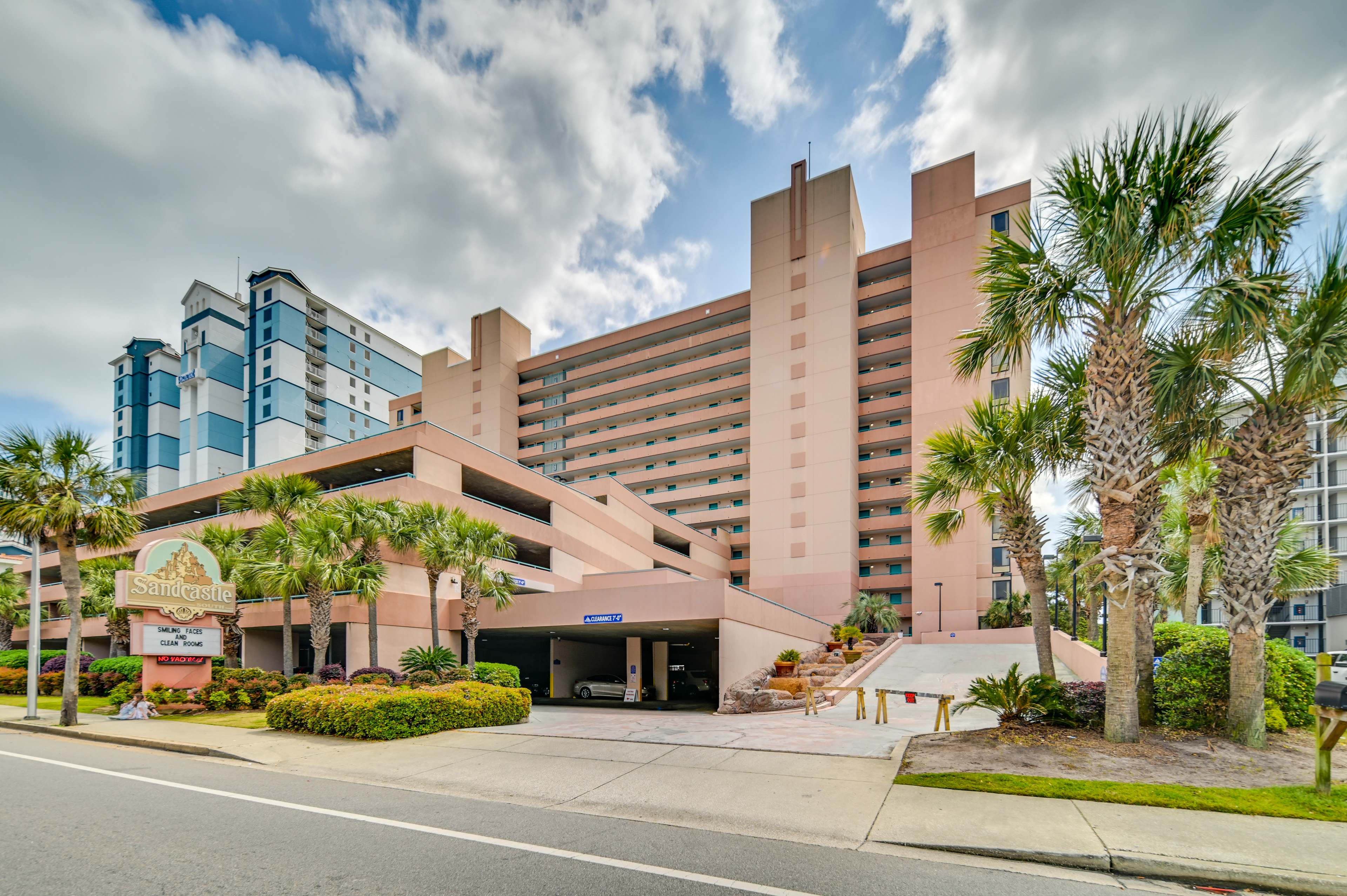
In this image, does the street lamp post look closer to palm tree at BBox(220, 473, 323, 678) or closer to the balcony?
palm tree at BBox(220, 473, 323, 678)

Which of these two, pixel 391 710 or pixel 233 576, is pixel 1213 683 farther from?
pixel 233 576

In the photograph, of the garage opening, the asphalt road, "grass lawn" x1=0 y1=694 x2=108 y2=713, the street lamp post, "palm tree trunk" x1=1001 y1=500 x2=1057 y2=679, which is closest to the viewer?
the asphalt road

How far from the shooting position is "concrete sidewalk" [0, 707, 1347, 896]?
6473 mm

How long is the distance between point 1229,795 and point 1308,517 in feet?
270

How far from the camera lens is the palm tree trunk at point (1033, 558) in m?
14.6

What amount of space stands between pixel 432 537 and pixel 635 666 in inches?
460

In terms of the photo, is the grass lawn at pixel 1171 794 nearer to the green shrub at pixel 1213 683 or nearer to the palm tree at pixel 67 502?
the green shrub at pixel 1213 683

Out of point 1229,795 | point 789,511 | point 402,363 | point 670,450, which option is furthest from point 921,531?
point 402,363

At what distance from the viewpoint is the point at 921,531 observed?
5097 centimetres

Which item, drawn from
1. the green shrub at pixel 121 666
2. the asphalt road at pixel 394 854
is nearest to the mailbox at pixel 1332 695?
the asphalt road at pixel 394 854

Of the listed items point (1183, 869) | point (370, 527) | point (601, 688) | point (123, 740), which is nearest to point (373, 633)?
point (370, 527)

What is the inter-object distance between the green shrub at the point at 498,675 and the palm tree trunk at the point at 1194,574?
19.8 m

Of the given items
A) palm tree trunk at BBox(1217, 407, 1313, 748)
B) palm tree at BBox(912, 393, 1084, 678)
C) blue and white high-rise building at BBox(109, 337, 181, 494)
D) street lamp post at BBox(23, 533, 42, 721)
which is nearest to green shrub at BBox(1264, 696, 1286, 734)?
palm tree trunk at BBox(1217, 407, 1313, 748)

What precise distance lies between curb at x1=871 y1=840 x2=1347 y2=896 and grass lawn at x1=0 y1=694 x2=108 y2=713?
88.1 ft
